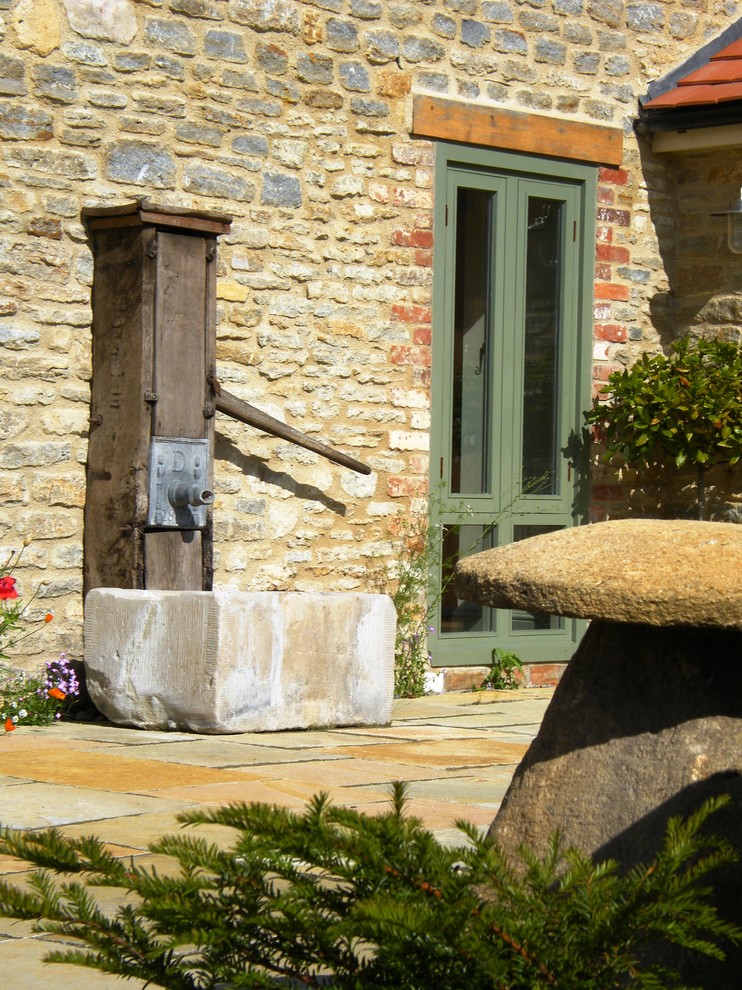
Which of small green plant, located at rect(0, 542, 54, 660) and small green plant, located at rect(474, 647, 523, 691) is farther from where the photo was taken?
small green plant, located at rect(474, 647, 523, 691)

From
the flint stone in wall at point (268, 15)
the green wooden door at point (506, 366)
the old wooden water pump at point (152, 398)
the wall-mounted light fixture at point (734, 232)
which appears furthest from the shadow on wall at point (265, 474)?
the wall-mounted light fixture at point (734, 232)

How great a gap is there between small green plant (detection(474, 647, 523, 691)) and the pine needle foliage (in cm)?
616

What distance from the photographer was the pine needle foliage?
1.99 m

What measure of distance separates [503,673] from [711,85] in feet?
11.3

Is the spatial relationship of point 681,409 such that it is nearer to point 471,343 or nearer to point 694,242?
point 471,343

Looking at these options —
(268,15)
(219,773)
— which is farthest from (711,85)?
(219,773)

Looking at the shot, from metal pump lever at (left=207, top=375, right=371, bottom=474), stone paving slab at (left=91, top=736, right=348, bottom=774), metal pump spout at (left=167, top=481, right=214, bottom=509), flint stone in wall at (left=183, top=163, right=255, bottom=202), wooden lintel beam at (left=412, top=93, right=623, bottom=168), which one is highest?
wooden lintel beam at (left=412, top=93, right=623, bottom=168)

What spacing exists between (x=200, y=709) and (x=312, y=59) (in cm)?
336

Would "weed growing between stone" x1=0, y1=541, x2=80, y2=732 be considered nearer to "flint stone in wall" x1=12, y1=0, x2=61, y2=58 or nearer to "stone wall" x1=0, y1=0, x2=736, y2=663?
"stone wall" x1=0, y1=0, x2=736, y2=663

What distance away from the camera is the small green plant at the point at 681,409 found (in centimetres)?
822

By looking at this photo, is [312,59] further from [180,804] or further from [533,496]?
[180,804]

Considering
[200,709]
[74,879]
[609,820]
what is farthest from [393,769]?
[609,820]

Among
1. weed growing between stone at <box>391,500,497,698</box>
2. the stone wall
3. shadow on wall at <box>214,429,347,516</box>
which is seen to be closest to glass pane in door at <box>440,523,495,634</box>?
weed growing between stone at <box>391,500,497,698</box>

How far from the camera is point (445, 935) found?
78.0 inches
